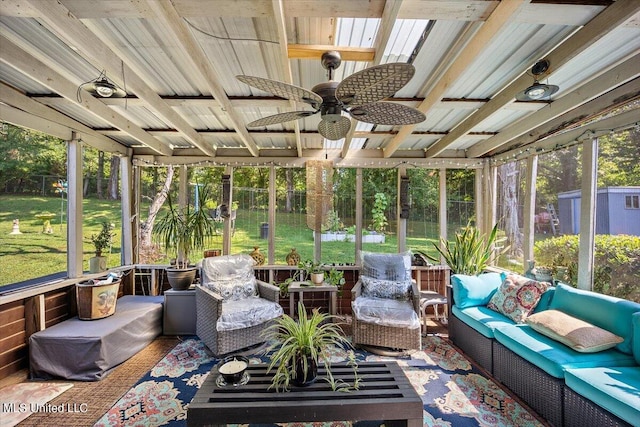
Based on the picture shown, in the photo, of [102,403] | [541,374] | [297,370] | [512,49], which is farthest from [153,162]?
[541,374]

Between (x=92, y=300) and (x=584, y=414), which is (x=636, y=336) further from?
(x=92, y=300)

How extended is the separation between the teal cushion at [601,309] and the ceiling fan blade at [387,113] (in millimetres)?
2118

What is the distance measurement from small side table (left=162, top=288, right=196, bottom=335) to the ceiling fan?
2675 millimetres

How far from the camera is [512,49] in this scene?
85.3 inches

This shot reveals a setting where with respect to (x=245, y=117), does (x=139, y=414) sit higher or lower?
lower

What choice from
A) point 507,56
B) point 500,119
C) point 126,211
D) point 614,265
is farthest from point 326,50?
point 126,211

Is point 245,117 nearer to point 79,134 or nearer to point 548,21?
point 79,134

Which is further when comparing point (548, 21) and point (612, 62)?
point (612, 62)

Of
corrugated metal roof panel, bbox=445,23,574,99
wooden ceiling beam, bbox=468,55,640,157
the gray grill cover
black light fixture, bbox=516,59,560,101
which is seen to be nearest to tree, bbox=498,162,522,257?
wooden ceiling beam, bbox=468,55,640,157

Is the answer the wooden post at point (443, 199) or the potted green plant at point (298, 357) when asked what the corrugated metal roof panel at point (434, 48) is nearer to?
the potted green plant at point (298, 357)

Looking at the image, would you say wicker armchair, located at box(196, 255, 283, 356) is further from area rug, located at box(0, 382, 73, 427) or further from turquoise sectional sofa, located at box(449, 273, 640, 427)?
turquoise sectional sofa, located at box(449, 273, 640, 427)

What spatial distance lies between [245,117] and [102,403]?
10.2 feet

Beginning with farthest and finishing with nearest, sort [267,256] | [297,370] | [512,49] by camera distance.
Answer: [267,256] → [512,49] → [297,370]

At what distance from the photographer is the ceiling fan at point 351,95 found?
1551 mm
